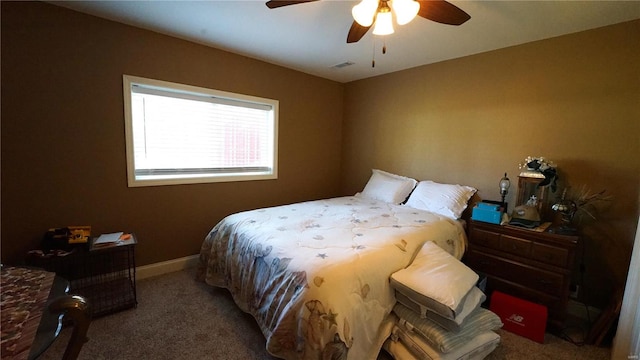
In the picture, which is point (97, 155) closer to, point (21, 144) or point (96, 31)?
point (21, 144)

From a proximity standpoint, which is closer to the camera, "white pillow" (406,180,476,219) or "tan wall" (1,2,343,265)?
"tan wall" (1,2,343,265)

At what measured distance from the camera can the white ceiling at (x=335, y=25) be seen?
1.89 meters

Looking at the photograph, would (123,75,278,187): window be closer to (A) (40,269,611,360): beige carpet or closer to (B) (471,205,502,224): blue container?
(A) (40,269,611,360): beige carpet

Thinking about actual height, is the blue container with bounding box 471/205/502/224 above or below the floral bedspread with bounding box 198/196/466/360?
above

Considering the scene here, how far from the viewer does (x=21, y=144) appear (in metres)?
1.97

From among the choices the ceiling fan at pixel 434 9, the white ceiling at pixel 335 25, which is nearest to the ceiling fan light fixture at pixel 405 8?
the ceiling fan at pixel 434 9

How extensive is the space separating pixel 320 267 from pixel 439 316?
0.75 m

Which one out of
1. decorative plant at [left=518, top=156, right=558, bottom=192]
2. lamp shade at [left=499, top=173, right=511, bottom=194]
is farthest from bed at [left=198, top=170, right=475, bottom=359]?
decorative plant at [left=518, top=156, right=558, bottom=192]

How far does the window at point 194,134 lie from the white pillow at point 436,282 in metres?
2.14

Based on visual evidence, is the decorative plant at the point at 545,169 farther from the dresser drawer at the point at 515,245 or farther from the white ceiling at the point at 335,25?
the white ceiling at the point at 335,25

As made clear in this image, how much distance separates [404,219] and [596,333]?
1.44 meters

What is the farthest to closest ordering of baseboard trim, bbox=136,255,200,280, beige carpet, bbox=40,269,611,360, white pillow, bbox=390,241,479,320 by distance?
baseboard trim, bbox=136,255,200,280 < beige carpet, bbox=40,269,611,360 < white pillow, bbox=390,241,479,320

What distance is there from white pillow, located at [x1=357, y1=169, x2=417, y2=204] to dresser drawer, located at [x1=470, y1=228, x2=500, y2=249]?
35.1 inches

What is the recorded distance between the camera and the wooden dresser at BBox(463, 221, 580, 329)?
1874 mm
